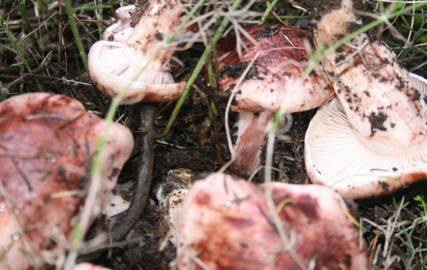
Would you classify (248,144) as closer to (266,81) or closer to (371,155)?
(266,81)

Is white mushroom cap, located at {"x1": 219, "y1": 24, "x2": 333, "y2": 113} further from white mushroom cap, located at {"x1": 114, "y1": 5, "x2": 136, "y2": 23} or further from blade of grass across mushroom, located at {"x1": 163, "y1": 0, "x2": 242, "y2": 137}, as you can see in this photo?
white mushroom cap, located at {"x1": 114, "y1": 5, "x2": 136, "y2": 23}

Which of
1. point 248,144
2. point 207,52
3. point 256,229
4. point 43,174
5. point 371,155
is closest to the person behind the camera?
point 256,229

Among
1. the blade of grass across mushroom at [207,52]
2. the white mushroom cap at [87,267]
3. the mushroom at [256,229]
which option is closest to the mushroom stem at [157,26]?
the blade of grass across mushroom at [207,52]

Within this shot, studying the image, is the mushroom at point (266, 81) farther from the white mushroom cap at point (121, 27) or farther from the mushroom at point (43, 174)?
the mushroom at point (43, 174)

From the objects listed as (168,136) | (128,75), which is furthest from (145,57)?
(168,136)

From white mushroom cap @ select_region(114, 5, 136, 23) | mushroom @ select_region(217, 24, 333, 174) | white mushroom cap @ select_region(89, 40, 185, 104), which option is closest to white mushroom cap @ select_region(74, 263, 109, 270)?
white mushroom cap @ select_region(89, 40, 185, 104)
